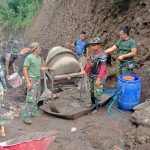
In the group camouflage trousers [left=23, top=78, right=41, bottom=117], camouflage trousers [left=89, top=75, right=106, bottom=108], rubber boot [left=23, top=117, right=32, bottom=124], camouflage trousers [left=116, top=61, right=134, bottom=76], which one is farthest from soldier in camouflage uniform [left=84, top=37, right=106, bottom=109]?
rubber boot [left=23, top=117, right=32, bottom=124]

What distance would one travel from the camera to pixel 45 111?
358 inches

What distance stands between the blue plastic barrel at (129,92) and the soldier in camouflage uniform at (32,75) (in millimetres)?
1969

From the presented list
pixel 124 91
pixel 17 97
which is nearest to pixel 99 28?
pixel 17 97

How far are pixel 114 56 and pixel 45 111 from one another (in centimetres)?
404

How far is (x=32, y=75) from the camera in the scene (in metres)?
8.27

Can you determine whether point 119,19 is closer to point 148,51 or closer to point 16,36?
point 148,51

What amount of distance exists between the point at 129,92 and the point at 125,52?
3.51 ft

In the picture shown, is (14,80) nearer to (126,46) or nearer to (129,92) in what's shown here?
(126,46)

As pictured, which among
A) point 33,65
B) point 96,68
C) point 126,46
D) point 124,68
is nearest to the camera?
point 33,65

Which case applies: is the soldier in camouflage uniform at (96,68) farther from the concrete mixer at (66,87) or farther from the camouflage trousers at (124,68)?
the camouflage trousers at (124,68)

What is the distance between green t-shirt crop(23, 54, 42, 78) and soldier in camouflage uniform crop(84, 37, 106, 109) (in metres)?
1.28

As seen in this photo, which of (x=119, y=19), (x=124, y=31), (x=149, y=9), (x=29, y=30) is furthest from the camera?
(x=29, y=30)

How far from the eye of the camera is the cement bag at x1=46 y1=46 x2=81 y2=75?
35.0ft

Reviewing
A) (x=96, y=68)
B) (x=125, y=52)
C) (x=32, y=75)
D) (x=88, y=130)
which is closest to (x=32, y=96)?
(x=32, y=75)
